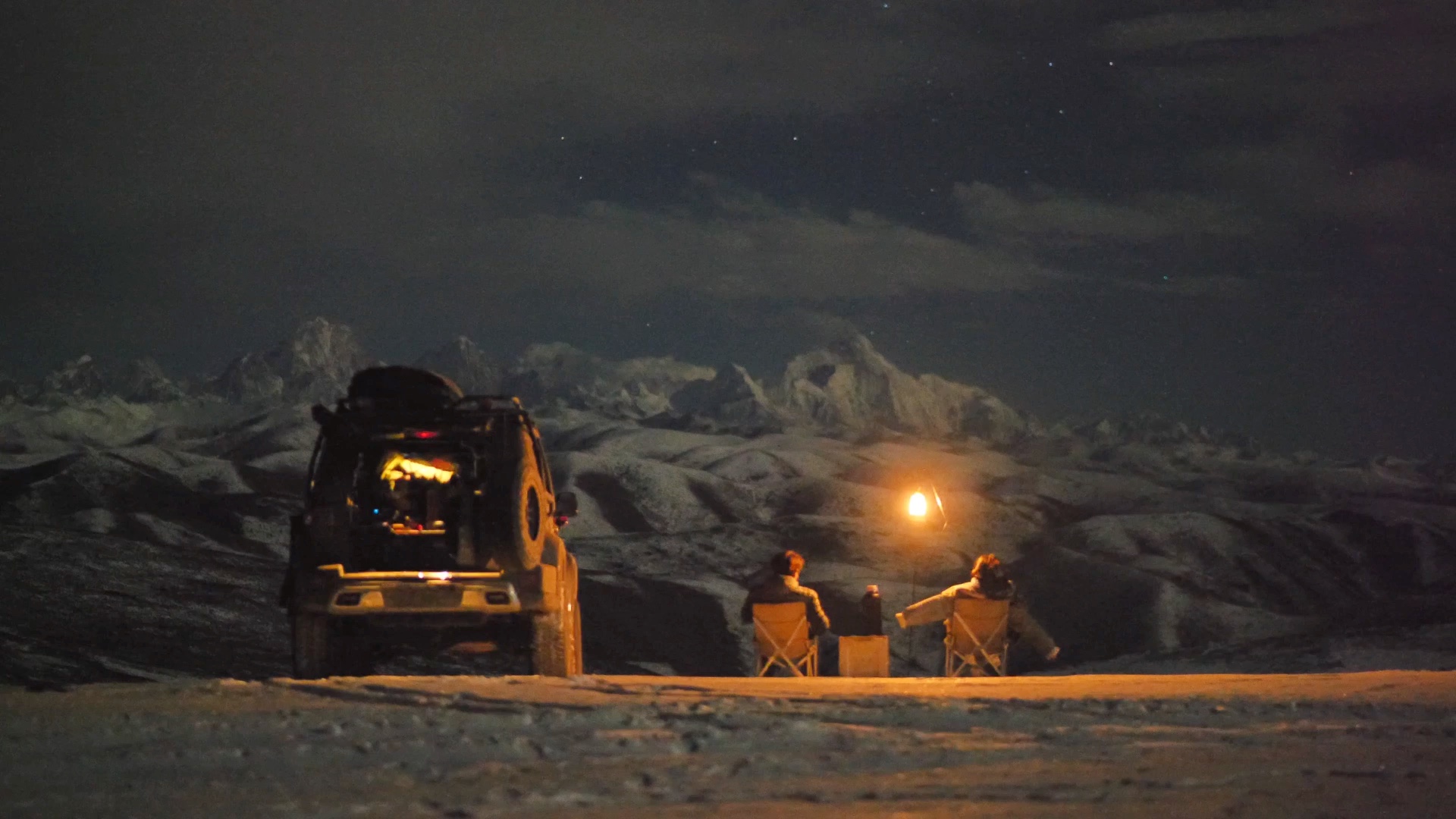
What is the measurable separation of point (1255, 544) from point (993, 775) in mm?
86086

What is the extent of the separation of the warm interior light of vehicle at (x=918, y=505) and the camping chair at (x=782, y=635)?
3.64 metres

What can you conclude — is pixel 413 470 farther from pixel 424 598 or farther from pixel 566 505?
pixel 424 598

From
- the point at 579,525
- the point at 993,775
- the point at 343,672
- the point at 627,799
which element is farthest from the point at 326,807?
the point at 579,525

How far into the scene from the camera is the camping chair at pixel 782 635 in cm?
1460

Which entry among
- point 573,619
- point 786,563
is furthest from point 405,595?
point 786,563

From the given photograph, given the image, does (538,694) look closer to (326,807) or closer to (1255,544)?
(326,807)

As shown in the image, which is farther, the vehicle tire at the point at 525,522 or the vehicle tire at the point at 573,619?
the vehicle tire at the point at 573,619

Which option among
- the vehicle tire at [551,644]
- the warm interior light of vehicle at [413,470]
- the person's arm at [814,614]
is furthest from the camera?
the person's arm at [814,614]

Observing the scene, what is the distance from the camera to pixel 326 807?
546 cm

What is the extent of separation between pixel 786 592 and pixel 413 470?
12.2 ft

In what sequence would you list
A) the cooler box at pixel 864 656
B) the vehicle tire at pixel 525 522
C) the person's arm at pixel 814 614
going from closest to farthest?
the vehicle tire at pixel 525 522, the cooler box at pixel 864 656, the person's arm at pixel 814 614

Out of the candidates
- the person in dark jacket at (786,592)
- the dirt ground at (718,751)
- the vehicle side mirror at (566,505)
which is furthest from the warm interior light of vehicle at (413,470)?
the person in dark jacket at (786,592)

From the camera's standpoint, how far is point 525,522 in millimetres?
11477

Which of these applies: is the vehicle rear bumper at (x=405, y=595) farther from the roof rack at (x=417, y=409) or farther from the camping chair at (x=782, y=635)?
the camping chair at (x=782, y=635)
